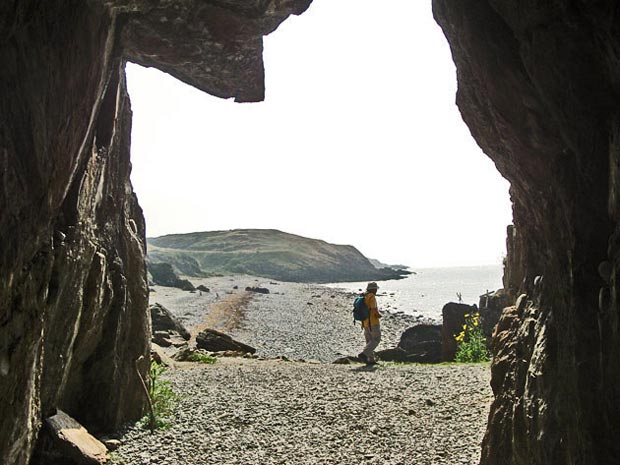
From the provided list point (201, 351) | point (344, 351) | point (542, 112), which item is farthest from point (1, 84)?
point (344, 351)

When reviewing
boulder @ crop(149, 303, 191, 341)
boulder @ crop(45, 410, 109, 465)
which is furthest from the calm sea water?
boulder @ crop(45, 410, 109, 465)

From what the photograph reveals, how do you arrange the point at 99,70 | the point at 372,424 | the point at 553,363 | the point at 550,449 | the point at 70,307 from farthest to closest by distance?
the point at 372,424, the point at 70,307, the point at 99,70, the point at 553,363, the point at 550,449

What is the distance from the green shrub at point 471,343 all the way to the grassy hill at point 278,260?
106386mm

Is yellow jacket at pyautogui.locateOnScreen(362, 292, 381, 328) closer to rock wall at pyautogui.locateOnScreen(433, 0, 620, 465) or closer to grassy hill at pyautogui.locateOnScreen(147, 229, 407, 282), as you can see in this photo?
rock wall at pyautogui.locateOnScreen(433, 0, 620, 465)

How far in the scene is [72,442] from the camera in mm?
8688

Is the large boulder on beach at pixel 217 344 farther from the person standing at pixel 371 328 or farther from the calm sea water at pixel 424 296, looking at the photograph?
the calm sea water at pixel 424 296

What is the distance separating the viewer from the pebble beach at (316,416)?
10.2 metres

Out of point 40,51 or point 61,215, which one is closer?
point 40,51

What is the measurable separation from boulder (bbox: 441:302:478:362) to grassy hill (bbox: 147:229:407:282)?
105288mm

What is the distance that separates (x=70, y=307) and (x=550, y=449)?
7.62 metres

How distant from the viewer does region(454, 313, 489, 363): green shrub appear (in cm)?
2025

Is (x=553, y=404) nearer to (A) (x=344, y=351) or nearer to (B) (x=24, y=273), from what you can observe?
(B) (x=24, y=273)

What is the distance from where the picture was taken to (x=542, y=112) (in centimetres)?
640

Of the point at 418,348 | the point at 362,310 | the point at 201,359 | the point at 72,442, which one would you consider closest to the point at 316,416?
the point at 72,442
